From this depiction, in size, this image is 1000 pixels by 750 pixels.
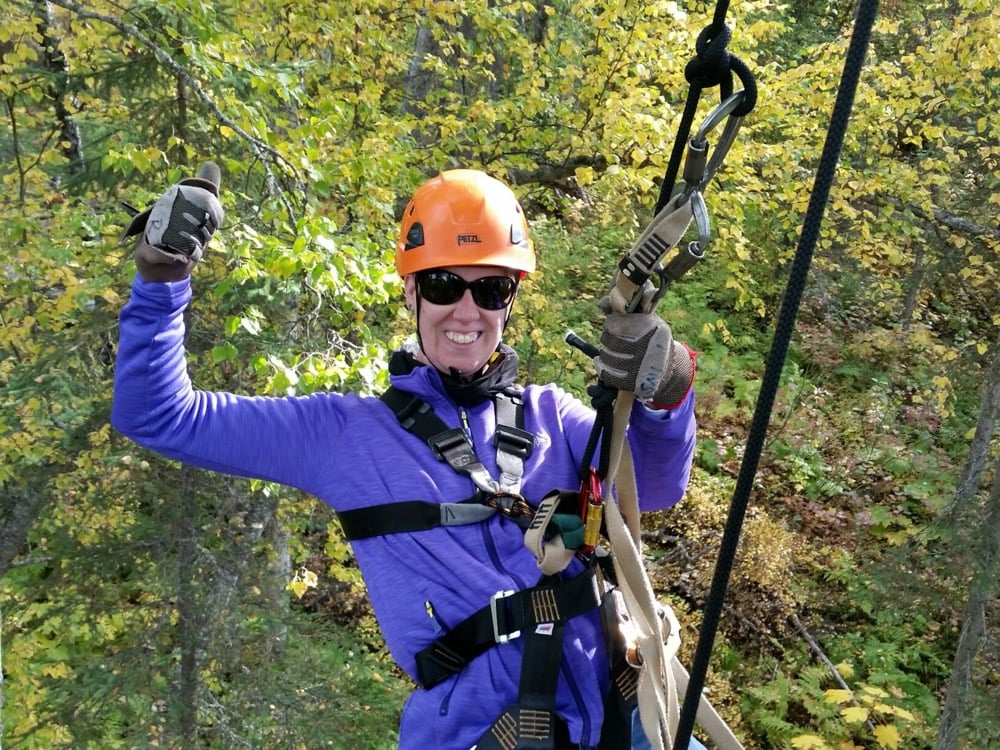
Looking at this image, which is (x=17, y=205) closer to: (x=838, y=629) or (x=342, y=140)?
(x=342, y=140)

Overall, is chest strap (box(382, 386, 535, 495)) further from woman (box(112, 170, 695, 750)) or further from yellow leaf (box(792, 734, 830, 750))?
yellow leaf (box(792, 734, 830, 750))

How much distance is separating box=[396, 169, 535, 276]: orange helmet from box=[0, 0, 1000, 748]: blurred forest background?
1019 millimetres

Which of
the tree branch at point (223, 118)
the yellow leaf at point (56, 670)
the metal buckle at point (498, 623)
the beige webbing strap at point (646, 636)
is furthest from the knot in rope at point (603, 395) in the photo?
the yellow leaf at point (56, 670)

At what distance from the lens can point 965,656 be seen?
5477 mm

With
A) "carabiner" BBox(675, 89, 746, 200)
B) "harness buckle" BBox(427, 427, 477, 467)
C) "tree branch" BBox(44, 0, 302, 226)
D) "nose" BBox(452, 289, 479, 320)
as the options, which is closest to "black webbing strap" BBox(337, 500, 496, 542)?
"harness buckle" BBox(427, 427, 477, 467)

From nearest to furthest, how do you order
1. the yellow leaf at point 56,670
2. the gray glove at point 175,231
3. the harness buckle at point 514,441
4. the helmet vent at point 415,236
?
1. the gray glove at point 175,231
2. the harness buckle at point 514,441
3. the helmet vent at point 415,236
4. the yellow leaf at point 56,670

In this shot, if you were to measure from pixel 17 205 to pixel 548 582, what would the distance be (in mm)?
5876

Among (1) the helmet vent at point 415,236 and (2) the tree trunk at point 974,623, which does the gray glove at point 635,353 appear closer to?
(1) the helmet vent at point 415,236

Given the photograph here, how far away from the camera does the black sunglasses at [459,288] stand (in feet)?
7.25

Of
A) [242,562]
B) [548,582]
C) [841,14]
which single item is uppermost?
[841,14]

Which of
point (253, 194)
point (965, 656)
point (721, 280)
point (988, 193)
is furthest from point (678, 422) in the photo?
point (721, 280)

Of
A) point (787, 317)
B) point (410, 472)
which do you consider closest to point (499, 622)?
point (410, 472)

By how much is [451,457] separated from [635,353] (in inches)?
26.3

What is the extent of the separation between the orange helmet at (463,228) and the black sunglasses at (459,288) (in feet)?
0.18
